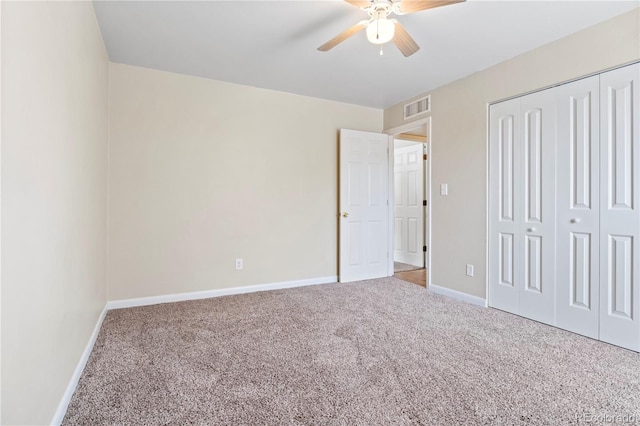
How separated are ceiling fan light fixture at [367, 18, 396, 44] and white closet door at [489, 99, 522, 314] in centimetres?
171

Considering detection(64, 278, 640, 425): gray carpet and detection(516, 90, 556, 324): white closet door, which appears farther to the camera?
detection(516, 90, 556, 324): white closet door

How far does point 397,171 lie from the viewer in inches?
230

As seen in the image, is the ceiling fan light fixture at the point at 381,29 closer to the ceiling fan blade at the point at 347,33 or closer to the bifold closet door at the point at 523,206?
the ceiling fan blade at the point at 347,33

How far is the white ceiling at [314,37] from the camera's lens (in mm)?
2219

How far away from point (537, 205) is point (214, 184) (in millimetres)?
3247

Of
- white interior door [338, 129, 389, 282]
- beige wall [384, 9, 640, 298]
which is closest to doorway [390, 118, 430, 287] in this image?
white interior door [338, 129, 389, 282]

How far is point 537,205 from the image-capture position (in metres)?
2.80

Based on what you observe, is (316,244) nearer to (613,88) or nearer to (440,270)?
(440,270)

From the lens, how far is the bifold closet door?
2.72 metres

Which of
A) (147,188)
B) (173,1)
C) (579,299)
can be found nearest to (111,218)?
(147,188)

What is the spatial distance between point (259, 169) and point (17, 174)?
2.79 meters

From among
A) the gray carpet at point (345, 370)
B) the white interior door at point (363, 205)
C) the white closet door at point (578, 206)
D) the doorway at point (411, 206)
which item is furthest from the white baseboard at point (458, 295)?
the doorway at point (411, 206)

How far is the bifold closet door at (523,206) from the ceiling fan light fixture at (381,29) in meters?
1.69

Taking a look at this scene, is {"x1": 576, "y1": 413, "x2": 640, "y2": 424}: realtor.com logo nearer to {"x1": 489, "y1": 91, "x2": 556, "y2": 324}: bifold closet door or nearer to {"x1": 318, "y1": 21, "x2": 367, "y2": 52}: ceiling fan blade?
{"x1": 489, "y1": 91, "x2": 556, "y2": 324}: bifold closet door
